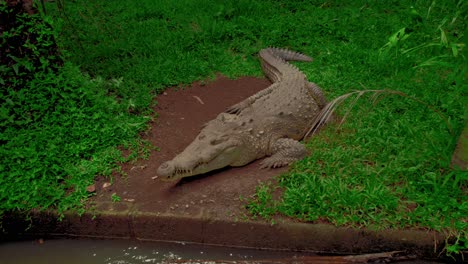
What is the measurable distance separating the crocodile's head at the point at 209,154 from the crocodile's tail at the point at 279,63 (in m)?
1.49

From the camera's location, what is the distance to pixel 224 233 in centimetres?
379

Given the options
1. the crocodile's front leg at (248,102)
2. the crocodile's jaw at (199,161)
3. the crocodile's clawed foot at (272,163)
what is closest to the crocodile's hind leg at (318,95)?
the crocodile's front leg at (248,102)

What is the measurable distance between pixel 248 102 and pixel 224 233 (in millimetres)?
2115

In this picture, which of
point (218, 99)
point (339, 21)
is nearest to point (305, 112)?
point (218, 99)

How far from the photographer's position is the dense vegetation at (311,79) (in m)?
3.81

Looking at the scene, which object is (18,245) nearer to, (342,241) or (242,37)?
(342,241)

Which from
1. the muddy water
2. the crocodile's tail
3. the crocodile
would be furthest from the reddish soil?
the crocodile's tail

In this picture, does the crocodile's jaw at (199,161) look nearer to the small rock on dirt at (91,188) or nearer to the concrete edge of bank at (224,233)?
the concrete edge of bank at (224,233)

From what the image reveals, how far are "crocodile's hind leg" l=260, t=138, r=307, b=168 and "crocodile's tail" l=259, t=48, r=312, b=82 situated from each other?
1415mm

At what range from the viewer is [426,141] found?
4379mm

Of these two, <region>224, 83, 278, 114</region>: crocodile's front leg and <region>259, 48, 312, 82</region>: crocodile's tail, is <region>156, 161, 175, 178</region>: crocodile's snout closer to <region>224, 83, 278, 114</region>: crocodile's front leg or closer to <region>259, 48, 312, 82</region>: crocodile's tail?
<region>224, 83, 278, 114</region>: crocodile's front leg

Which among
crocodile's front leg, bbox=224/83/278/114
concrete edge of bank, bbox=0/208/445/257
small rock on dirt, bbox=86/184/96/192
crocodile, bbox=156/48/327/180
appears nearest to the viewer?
concrete edge of bank, bbox=0/208/445/257

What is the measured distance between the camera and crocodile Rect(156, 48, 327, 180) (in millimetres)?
4258

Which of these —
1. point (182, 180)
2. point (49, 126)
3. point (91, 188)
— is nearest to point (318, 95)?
point (182, 180)
